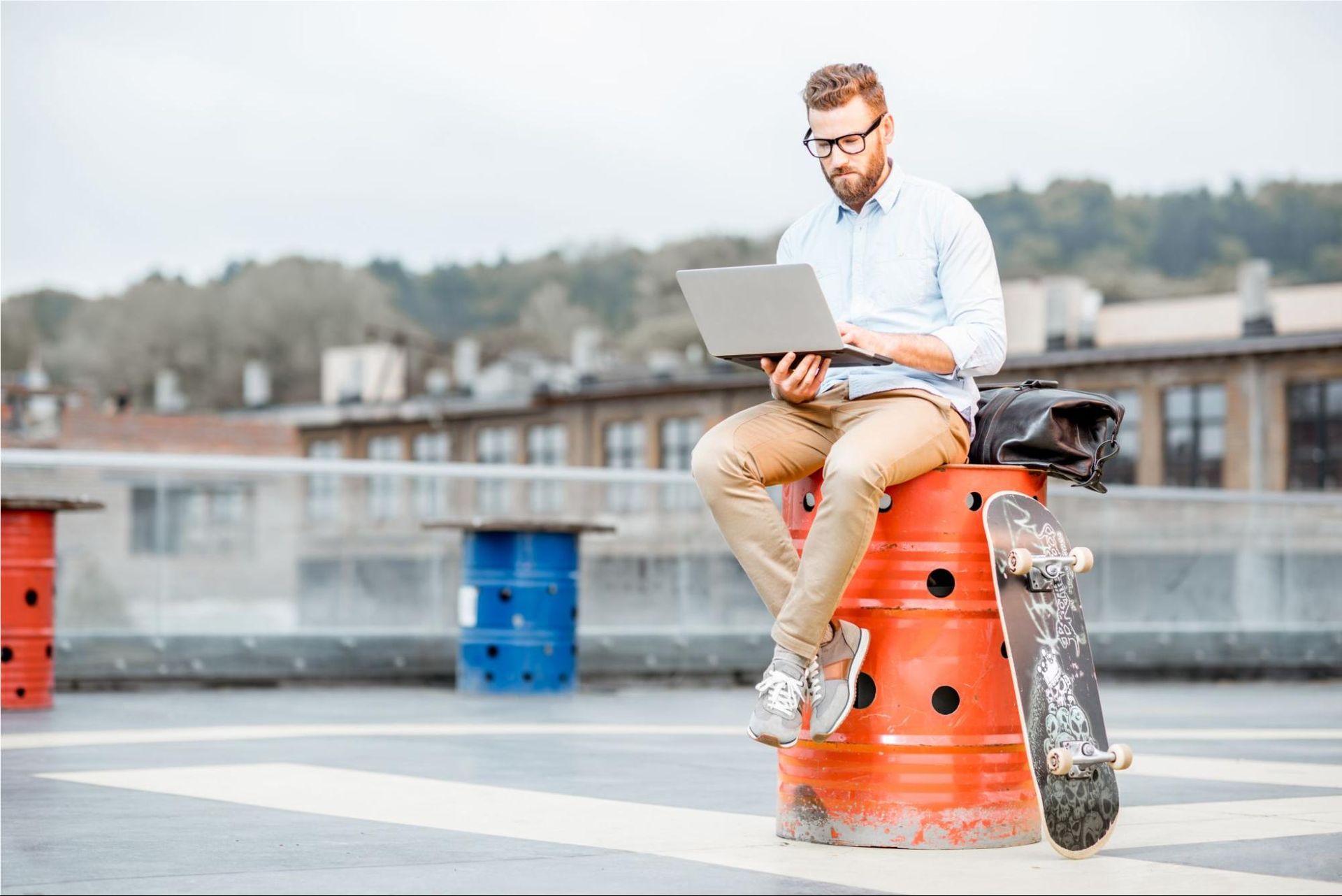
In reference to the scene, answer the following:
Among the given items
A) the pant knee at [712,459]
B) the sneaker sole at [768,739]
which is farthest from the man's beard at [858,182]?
the sneaker sole at [768,739]

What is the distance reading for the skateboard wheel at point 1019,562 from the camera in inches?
184

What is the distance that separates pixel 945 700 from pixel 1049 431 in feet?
2.56

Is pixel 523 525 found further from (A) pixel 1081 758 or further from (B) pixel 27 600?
(A) pixel 1081 758

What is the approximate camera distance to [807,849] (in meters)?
4.64

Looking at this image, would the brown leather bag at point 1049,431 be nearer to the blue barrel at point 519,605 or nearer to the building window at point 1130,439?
the blue barrel at point 519,605

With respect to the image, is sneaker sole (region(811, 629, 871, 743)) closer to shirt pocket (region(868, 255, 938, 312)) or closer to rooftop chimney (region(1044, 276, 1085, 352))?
shirt pocket (region(868, 255, 938, 312))

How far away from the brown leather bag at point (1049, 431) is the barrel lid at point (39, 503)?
21.2 ft

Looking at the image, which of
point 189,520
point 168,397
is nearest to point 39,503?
point 189,520

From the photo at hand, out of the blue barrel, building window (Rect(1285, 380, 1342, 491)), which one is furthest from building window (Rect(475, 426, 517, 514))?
the blue barrel

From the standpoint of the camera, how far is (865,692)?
4.80 metres

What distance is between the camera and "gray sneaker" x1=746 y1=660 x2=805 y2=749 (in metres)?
4.50

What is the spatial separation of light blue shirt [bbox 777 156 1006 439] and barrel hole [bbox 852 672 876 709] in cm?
77

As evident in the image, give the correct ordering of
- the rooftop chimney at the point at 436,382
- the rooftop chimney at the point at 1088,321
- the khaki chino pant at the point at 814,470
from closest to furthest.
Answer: the khaki chino pant at the point at 814,470 < the rooftop chimney at the point at 1088,321 < the rooftop chimney at the point at 436,382

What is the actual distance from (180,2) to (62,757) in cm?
4779
